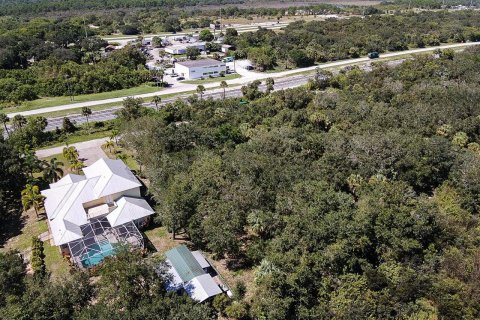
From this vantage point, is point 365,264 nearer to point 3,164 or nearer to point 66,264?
point 66,264

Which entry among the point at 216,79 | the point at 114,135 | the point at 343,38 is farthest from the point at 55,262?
the point at 343,38

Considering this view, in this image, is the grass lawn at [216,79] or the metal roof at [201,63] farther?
the metal roof at [201,63]

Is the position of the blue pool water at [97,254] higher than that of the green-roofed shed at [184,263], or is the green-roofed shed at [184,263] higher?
the green-roofed shed at [184,263]

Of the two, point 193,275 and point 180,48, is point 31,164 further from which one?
point 180,48

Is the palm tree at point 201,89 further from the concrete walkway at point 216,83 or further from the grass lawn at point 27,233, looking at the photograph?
the grass lawn at point 27,233

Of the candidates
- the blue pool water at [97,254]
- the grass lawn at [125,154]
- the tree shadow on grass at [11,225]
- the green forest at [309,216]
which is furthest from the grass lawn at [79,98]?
the blue pool water at [97,254]

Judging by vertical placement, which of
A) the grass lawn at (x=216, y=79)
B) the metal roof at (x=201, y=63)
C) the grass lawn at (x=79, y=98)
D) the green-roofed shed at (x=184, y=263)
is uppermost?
the metal roof at (x=201, y=63)

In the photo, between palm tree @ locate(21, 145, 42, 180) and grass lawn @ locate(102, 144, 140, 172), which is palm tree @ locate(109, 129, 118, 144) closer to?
grass lawn @ locate(102, 144, 140, 172)
